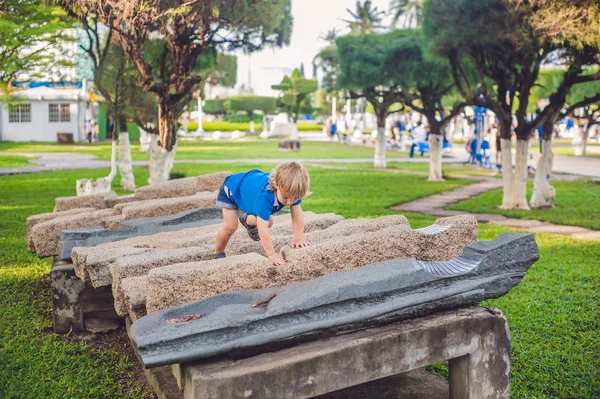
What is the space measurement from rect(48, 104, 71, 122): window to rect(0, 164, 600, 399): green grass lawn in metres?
30.6

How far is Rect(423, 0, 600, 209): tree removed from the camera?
1206 cm

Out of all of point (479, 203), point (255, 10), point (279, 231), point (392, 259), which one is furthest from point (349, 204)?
point (392, 259)

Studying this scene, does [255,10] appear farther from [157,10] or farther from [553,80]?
[553,80]

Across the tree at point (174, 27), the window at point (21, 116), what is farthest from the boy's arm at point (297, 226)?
the window at point (21, 116)

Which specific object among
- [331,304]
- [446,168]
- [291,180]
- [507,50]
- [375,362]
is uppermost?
[507,50]

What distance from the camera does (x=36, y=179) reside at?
18.6 meters

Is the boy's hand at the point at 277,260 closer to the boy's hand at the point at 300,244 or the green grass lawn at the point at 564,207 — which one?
the boy's hand at the point at 300,244

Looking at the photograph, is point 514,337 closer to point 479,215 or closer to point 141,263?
point 141,263

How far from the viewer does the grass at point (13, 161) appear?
23.1 m

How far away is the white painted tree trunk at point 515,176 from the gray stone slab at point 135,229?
27.6 feet

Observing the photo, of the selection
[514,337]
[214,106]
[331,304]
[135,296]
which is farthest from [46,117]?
[331,304]

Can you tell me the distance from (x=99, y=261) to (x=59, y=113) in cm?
3781

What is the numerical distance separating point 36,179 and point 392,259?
16.4 meters

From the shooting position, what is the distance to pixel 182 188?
25.5 feet
